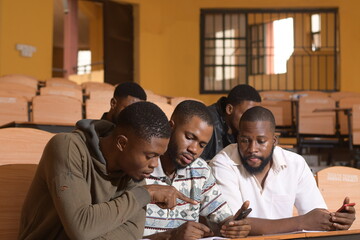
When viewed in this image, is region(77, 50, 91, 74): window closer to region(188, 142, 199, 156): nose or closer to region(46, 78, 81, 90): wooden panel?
region(46, 78, 81, 90): wooden panel

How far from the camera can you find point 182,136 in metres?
2.59

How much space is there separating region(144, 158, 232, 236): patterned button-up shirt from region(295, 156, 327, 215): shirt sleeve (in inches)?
22.4

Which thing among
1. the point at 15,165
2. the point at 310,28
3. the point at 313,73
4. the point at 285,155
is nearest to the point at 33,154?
the point at 15,165

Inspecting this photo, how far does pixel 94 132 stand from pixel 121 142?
5.1 inches

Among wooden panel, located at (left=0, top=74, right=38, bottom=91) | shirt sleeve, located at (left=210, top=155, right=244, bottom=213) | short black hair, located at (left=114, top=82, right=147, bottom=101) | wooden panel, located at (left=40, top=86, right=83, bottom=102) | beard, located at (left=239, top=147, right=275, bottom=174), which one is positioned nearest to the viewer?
shirt sleeve, located at (left=210, top=155, right=244, bottom=213)

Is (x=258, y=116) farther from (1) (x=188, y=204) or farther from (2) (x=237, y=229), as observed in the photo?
(2) (x=237, y=229)

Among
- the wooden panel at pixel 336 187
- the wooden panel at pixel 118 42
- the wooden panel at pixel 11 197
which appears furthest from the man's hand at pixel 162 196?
the wooden panel at pixel 118 42

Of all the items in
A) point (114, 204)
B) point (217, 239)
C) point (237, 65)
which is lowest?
point (217, 239)

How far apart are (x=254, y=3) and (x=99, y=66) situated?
211 inches

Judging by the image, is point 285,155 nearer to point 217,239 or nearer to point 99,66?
point 217,239

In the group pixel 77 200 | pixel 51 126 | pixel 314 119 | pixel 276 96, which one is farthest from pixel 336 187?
pixel 276 96

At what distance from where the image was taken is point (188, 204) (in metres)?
2.55

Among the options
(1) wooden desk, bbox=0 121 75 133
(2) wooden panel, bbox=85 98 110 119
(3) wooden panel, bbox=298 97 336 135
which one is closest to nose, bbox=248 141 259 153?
(1) wooden desk, bbox=0 121 75 133

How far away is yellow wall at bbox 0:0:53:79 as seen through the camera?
951cm
